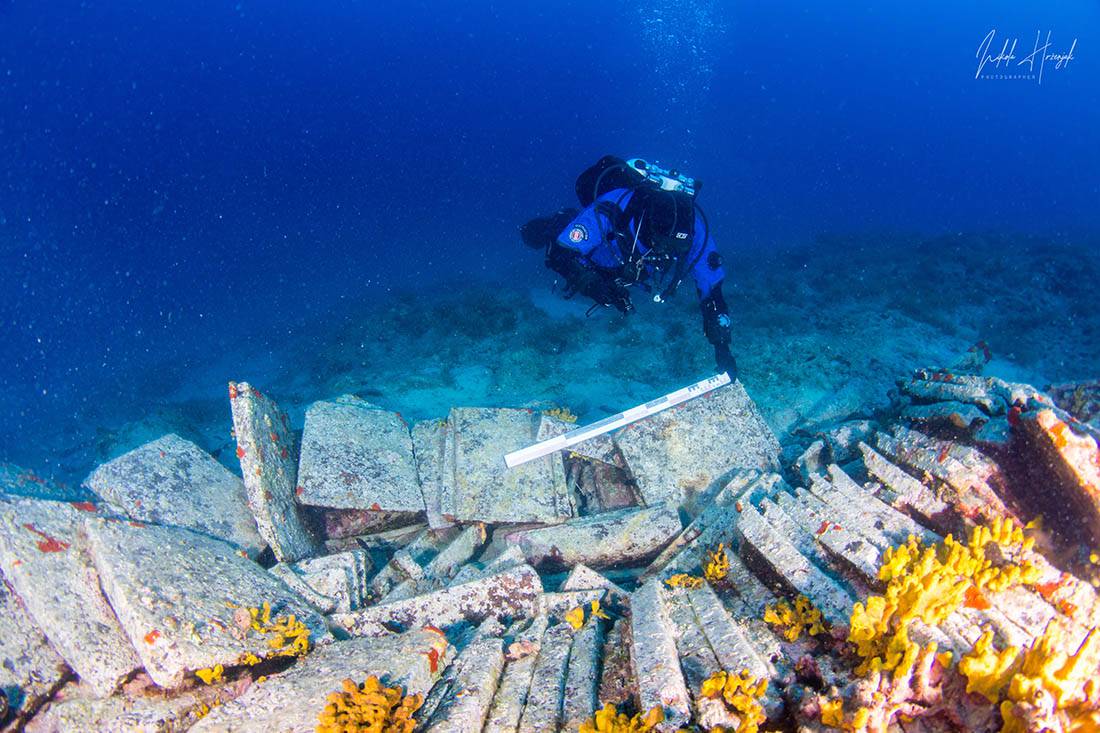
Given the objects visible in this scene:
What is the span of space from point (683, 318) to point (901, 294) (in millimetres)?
5704

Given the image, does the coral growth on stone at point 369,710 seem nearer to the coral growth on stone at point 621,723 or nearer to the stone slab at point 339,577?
the coral growth on stone at point 621,723

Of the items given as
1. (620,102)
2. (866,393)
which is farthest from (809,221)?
(620,102)

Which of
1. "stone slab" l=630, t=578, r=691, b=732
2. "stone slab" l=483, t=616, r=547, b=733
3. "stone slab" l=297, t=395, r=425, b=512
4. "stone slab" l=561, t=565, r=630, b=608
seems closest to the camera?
"stone slab" l=630, t=578, r=691, b=732

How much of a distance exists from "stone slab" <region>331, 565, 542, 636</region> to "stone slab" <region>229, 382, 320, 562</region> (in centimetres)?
100

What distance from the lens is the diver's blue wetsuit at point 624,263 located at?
5.91m

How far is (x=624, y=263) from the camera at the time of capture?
600 centimetres

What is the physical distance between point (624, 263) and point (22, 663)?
5764 millimetres

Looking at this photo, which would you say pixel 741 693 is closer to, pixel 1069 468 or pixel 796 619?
pixel 796 619

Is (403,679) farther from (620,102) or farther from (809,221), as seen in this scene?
(620,102)

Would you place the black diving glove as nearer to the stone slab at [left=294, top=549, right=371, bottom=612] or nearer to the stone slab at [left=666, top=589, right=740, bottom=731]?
the stone slab at [left=666, top=589, right=740, bottom=731]

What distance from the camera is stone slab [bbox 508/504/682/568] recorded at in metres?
4.24

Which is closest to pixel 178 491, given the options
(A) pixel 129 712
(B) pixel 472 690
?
(A) pixel 129 712
